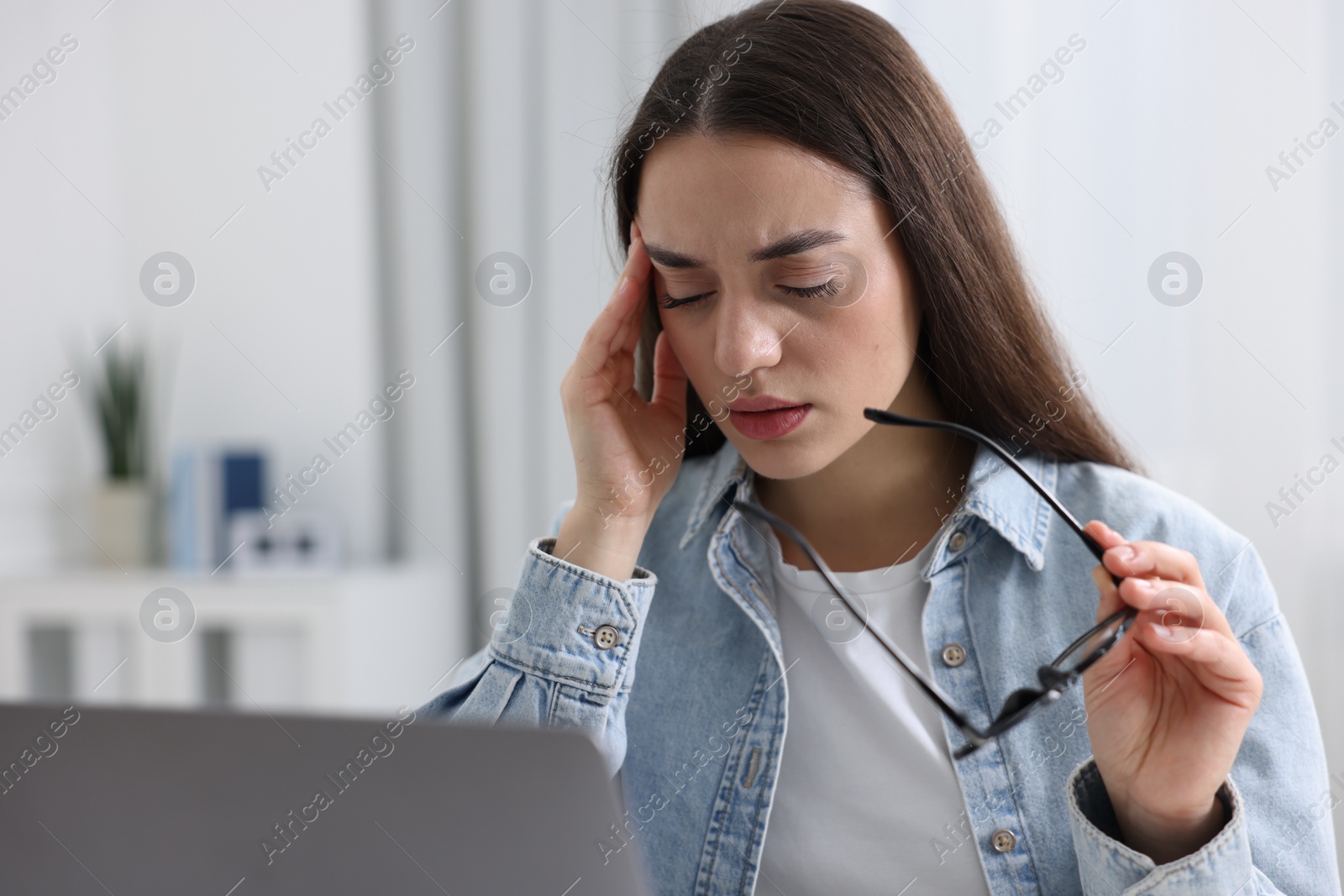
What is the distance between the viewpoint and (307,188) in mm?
2277

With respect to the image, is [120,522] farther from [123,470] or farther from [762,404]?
[762,404]

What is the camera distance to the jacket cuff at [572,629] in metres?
0.96

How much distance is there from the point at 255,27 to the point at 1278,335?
85.6 inches

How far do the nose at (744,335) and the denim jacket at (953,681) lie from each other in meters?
0.22

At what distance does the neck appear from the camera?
107 cm

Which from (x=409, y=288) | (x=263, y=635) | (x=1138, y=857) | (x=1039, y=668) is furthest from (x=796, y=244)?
(x=263, y=635)

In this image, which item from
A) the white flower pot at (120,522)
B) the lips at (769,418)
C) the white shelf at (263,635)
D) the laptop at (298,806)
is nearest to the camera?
the laptop at (298,806)

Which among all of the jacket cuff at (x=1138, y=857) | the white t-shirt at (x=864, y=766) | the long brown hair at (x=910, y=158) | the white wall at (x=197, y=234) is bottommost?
the white wall at (x=197, y=234)

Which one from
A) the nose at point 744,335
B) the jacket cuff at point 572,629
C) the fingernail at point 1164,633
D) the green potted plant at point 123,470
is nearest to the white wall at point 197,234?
the green potted plant at point 123,470

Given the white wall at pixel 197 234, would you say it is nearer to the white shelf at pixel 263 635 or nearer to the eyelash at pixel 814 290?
the white shelf at pixel 263 635

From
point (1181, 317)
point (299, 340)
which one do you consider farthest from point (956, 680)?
point (299, 340)

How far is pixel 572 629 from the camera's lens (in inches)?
38.1

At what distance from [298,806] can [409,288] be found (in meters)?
1.83

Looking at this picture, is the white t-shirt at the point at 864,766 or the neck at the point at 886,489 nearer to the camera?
the white t-shirt at the point at 864,766
